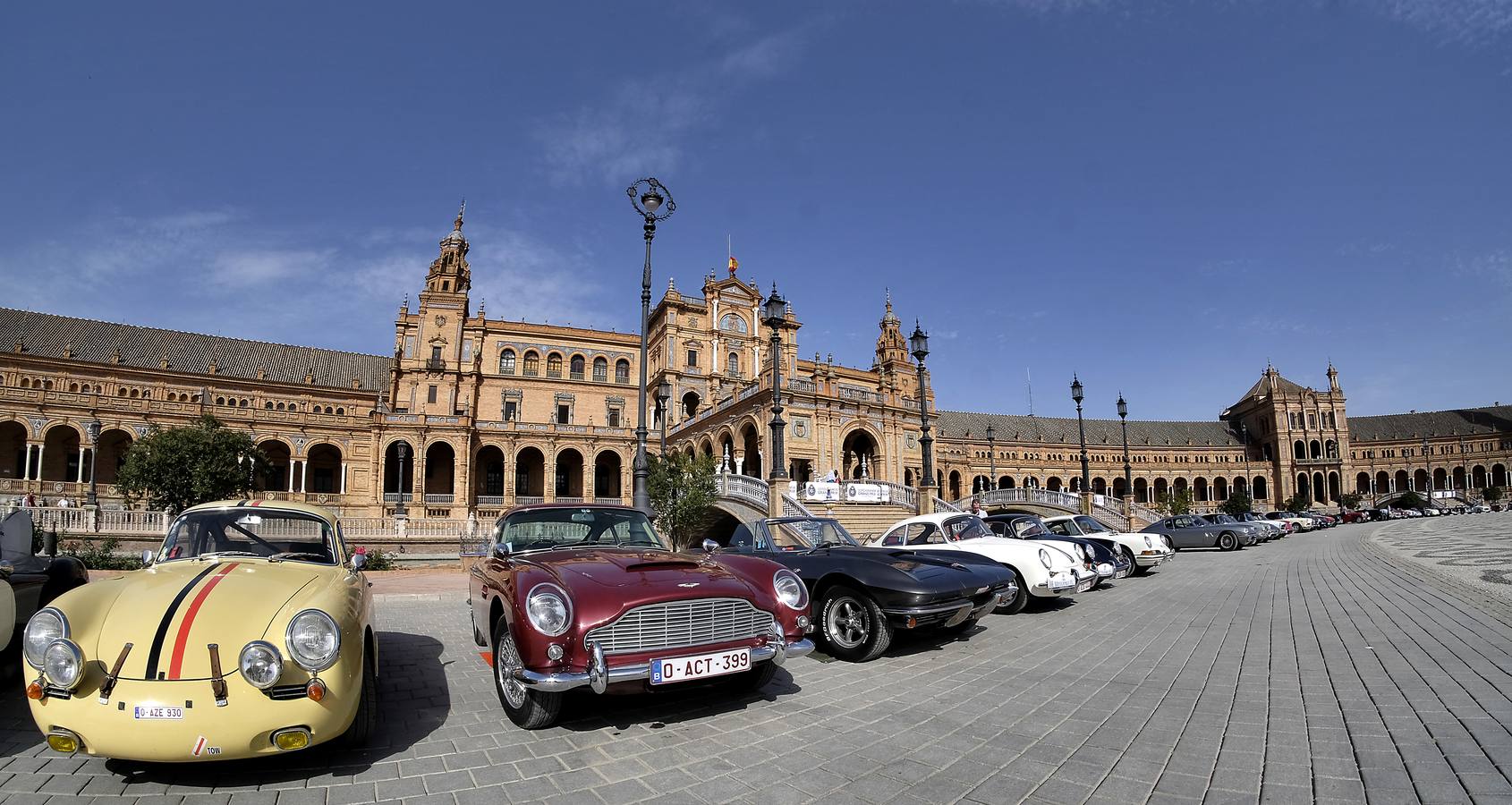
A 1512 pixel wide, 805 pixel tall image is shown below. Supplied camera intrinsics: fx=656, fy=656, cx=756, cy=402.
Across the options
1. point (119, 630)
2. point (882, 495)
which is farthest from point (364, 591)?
point (882, 495)

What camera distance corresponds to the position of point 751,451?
34.0 metres

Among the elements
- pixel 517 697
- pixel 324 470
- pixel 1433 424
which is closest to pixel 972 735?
pixel 517 697

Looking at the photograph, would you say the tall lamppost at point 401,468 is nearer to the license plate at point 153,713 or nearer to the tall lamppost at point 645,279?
the tall lamppost at point 645,279

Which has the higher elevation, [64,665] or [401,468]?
[401,468]

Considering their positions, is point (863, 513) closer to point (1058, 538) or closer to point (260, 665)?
point (1058, 538)

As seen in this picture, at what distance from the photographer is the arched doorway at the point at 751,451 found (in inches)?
1292

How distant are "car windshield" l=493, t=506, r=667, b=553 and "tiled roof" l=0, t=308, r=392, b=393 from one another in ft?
185

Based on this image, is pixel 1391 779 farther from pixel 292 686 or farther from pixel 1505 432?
pixel 1505 432

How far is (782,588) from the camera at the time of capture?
207 inches

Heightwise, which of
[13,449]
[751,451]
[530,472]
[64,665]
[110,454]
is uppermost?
[13,449]

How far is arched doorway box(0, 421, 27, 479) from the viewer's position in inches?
1533

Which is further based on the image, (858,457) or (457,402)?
(457,402)

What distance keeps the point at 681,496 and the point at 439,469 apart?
3471 cm

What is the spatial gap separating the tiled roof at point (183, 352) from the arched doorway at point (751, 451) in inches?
1475
